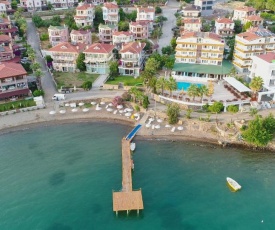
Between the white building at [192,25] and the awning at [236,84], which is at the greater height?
the white building at [192,25]

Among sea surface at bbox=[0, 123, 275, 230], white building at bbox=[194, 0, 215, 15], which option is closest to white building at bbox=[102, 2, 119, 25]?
white building at bbox=[194, 0, 215, 15]

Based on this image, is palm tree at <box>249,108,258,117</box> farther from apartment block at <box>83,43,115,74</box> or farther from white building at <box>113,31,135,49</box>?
white building at <box>113,31,135,49</box>

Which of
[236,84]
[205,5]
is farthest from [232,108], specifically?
[205,5]

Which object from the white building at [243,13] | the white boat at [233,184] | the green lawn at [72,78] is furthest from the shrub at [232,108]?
the white building at [243,13]

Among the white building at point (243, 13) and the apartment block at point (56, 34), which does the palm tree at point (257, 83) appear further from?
the apartment block at point (56, 34)

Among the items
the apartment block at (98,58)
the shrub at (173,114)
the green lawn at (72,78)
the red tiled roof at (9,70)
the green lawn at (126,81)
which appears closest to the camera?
the shrub at (173,114)

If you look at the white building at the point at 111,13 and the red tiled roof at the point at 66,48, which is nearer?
the red tiled roof at the point at 66,48
